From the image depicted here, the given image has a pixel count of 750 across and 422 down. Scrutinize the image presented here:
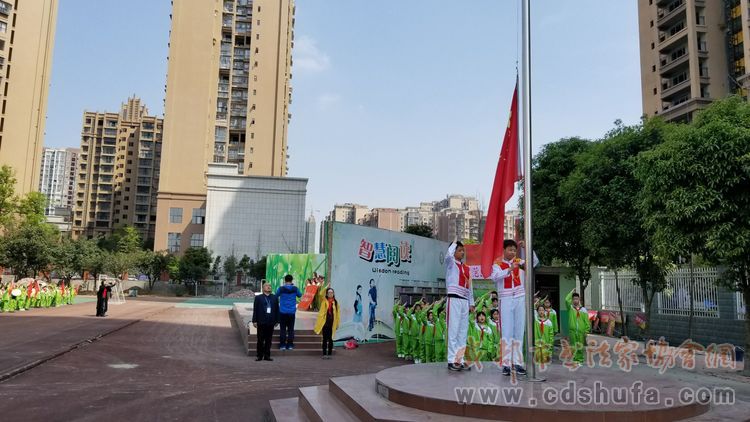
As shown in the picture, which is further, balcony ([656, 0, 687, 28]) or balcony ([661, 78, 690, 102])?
balcony ([656, 0, 687, 28])

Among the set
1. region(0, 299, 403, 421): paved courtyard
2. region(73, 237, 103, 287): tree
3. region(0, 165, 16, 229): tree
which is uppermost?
region(0, 165, 16, 229): tree

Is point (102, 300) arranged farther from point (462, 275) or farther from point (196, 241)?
point (196, 241)

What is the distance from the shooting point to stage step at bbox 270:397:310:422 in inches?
247

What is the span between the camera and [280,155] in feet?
225

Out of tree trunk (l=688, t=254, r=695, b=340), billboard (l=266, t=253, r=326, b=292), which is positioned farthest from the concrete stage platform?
billboard (l=266, t=253, r=326, b=292)

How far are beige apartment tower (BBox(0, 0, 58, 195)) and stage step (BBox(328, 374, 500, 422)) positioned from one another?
63593 mm

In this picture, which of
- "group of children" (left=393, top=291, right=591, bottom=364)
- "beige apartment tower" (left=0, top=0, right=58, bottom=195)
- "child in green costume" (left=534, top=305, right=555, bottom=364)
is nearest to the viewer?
"group of children" (left=393, top=291, right=591, bottom=364)

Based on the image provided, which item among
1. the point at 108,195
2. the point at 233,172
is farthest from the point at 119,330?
the point at 108,195

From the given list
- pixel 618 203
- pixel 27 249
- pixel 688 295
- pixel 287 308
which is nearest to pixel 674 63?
pixel 688 295

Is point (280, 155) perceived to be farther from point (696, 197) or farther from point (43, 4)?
point (696, 197)

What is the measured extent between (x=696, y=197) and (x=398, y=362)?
6.95m

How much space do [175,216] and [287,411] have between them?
6260 cm

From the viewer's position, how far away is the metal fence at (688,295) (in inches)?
598

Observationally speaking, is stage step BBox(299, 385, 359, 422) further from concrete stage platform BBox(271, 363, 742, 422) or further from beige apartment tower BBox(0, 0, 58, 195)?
beige apartment tower BBox(0, 0, 58, 195)
